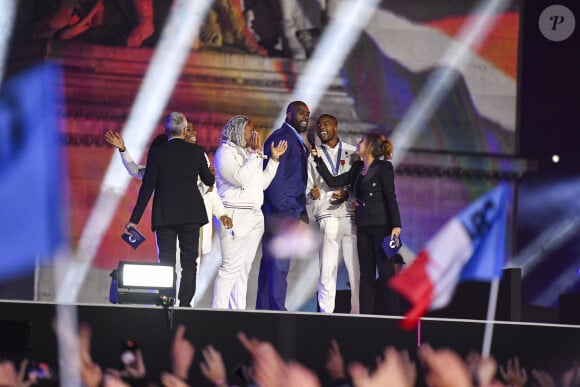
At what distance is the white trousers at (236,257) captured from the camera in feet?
28.3

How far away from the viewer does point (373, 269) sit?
8.54 m

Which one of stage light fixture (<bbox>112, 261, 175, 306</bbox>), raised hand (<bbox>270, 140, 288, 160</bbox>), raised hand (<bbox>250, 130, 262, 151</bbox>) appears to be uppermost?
raised hand (<bbox>250, 130, 262, 151</bbox>)

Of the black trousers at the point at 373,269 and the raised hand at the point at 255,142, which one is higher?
the raised hand at the point at 255,142

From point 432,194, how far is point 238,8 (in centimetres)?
244

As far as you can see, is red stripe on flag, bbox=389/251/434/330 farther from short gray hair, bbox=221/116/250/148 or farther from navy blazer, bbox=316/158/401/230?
short gray hair, bbox=221/116/250/148

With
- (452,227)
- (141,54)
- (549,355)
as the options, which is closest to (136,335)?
(549,355)

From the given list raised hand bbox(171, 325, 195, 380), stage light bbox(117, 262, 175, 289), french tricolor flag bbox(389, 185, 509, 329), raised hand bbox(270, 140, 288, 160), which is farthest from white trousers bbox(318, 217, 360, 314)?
french tricolor flag bbox(389, 185, 509, 329)

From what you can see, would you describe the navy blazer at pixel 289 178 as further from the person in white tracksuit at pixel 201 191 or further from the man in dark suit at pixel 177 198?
the man in dark suit at pixel 177 198

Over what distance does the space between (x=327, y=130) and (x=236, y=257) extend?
3.35 ft

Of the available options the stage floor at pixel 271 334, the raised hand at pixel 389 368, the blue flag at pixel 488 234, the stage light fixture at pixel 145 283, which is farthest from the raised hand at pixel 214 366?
the blue flag at pixel 488 234

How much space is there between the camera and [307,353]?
25.6ft

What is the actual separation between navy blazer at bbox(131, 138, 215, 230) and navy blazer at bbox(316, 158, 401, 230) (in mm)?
858

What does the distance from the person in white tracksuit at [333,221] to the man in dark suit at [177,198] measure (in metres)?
0.86

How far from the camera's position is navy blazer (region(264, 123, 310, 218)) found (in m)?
8.78
